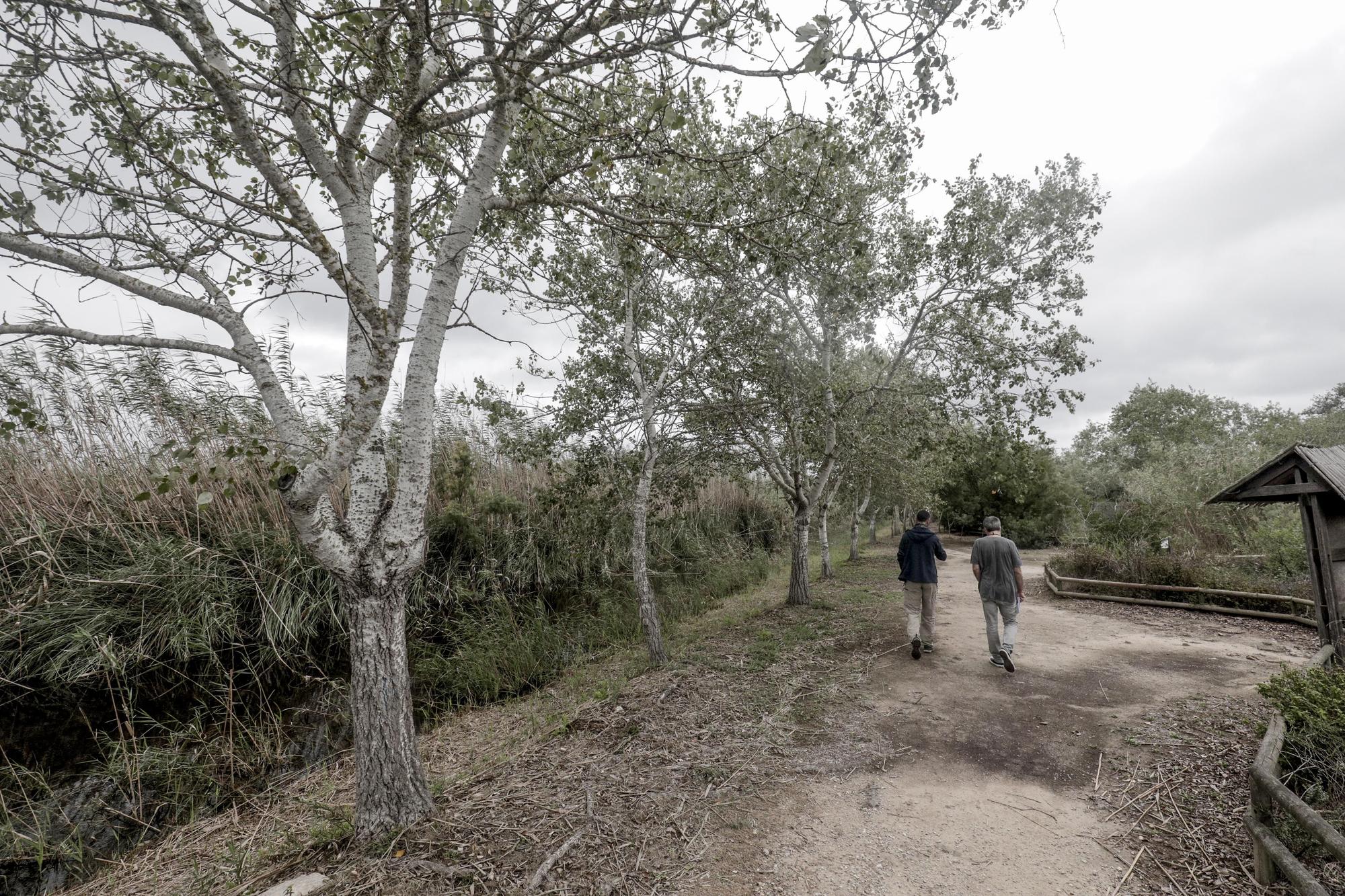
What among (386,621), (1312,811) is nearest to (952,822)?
(1312,811)

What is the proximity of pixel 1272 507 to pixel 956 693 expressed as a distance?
15.8 meters

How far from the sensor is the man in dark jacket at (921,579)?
7656 millimetres

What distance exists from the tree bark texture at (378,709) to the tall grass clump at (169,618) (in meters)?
1.20

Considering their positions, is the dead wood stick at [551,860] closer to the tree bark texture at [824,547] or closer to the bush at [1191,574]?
the bush at [1191,574]

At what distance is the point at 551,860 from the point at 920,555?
20.2 ft

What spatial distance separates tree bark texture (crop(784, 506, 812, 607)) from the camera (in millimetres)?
11219

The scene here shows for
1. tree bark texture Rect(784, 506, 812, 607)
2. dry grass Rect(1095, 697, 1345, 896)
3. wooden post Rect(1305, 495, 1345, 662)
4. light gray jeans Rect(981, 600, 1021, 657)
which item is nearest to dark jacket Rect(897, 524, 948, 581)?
light gray jeans Rect(981, 600, 1021, 657)

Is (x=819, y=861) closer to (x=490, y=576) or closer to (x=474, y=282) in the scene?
(x=474, y=282)

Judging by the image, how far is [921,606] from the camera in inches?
310

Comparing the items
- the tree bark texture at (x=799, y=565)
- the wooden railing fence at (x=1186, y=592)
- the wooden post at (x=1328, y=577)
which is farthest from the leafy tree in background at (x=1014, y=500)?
the wooden post at (x=1328, y=577)

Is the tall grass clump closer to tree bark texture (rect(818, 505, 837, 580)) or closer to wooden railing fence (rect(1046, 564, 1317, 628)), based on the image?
tree bark texture (rect(818, 505, 837, 580))

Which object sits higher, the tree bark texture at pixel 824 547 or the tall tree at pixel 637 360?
the tall tree at pixel 637 360

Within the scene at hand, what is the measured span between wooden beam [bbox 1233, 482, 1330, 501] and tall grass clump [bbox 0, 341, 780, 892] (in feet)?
27.4

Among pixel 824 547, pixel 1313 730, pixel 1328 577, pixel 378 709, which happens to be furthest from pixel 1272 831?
pixel 824 547
